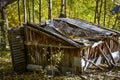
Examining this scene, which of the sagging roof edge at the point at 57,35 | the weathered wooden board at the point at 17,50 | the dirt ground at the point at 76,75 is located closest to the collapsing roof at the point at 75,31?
the sagging roof edge at the point at 57,35

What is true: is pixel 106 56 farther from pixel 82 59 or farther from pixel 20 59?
pixel 20 59

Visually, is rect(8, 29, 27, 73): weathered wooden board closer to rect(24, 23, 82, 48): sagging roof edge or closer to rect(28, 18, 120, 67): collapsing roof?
rect(24, 23, 82, 48): sagging roof edge

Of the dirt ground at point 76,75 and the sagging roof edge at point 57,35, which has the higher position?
the sagging roof edge at point 57,35

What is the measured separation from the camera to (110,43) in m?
15.7

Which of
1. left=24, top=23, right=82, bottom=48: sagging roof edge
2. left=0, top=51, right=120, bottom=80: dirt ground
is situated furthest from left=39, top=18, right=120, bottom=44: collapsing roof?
left=0, top=51, right=120, bottom=80: dirt ground

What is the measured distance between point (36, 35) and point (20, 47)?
1248 mm

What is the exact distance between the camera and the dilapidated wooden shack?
12430 millimetres

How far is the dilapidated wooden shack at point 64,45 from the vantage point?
489 inches

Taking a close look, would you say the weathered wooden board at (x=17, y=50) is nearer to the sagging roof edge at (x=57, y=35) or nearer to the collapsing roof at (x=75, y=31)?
the sagging roof edge at (x=57, y=35)

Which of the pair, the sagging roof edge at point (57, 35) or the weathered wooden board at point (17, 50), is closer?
the sagging roof edge at point (57, 35)

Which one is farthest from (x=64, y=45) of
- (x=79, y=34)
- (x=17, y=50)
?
(x=17, y=50)

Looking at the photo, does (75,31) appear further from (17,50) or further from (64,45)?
(17,50)

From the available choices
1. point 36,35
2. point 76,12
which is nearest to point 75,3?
point 76,12

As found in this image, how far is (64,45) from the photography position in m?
12.5
